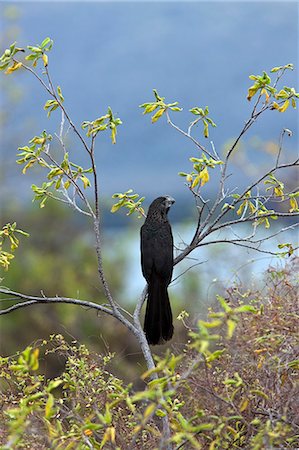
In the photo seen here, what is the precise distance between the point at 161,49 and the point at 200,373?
4621 cm

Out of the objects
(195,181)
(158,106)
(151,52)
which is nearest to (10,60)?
(158,106)

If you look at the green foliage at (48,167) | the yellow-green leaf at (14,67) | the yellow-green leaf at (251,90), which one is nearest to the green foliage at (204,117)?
the yellow-green leaf at (251,90)

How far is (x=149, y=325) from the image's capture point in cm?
411

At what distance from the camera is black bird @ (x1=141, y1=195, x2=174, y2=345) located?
4.10 meters

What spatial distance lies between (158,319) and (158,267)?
0.98ft

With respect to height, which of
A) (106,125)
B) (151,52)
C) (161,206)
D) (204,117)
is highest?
A: (151,52)

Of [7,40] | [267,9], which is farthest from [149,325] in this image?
[267,9]

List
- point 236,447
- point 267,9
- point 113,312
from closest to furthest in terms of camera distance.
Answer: point 236,447 < point 113,312 < point 267,9

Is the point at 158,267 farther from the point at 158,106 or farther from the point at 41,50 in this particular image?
the point at 41,50

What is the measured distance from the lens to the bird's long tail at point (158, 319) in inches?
161

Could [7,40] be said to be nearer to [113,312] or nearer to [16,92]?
[16,92]

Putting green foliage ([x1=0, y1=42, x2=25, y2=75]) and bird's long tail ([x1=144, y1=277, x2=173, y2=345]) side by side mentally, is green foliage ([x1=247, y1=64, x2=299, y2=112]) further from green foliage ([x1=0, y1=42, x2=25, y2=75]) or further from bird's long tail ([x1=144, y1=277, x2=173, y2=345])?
bird's long tail ([x1=144, y1=277, x2=173, y2=345])

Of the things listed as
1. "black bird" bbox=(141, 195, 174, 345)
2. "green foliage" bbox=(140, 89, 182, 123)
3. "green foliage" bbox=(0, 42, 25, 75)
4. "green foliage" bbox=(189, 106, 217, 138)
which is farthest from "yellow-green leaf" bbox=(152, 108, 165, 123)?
"black bird" bbox=(141, 195, 174, 345)

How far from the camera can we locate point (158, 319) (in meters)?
4.10
